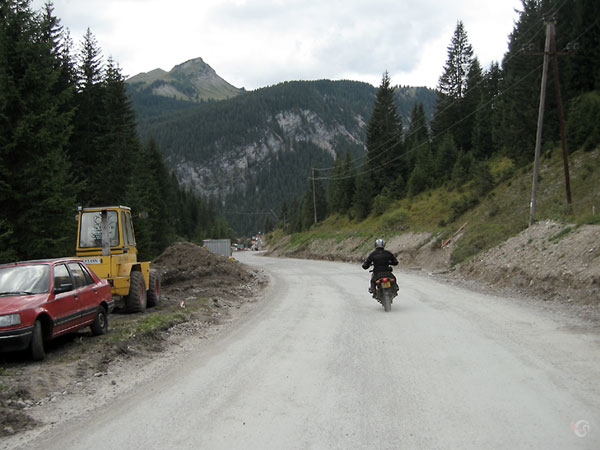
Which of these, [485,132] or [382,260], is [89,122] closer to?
[382,260]

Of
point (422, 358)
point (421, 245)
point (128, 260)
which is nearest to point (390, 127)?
point (421, 245)

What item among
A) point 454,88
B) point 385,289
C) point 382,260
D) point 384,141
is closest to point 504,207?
point 382,260

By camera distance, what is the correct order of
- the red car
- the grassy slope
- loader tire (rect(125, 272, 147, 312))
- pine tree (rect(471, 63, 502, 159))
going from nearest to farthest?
the red car → loader tire (rect(125, 272, 147, 312)) → the grassy slope → pine tree (rect(471, 63, 502, 159))

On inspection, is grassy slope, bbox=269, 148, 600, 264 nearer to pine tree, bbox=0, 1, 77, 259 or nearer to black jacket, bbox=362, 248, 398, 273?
black jacket, bbox=362, 248, 398, 273

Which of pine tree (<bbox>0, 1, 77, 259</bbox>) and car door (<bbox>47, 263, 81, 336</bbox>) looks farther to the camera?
pine tree (<bbox>0, 1, 77, 259</bbox>)

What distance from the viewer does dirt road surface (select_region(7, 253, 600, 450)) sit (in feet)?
14.8

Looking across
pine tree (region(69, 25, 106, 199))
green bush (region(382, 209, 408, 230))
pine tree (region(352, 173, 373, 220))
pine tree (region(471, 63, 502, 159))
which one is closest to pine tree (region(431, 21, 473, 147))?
pine tree (region(471, 63, 502, 159))

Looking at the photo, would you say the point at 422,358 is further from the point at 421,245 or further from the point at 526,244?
the point at 421,245

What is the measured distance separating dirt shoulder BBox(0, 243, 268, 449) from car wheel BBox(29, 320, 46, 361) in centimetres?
18

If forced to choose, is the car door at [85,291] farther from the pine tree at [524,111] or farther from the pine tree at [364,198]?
the pine tree at [364,198]

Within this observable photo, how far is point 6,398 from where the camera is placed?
6051 mm

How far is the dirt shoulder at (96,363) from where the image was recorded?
5.77 metres

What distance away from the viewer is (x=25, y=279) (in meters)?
8.47

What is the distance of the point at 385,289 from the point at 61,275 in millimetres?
8081
